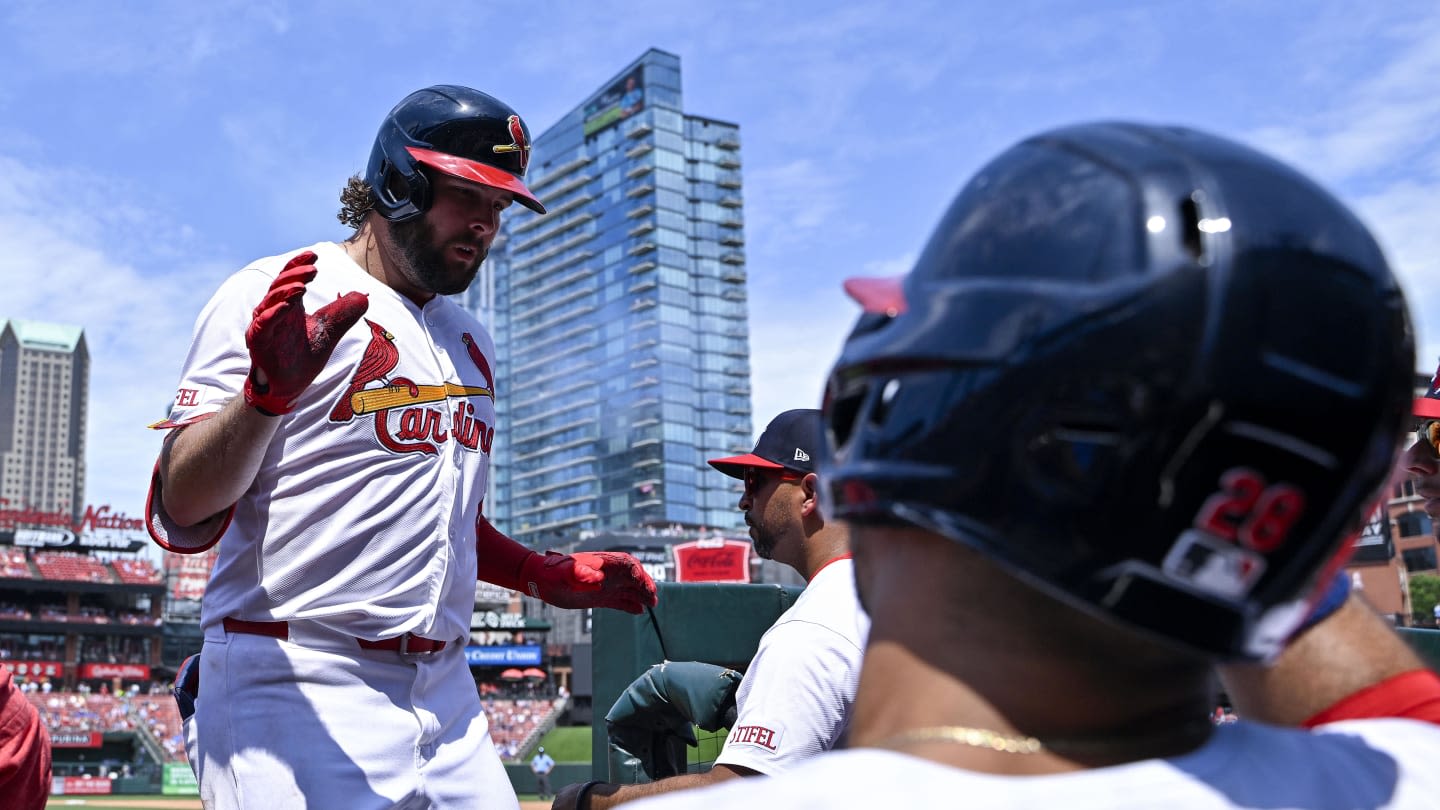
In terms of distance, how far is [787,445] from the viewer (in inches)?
162

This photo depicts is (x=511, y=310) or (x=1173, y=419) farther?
(x=511, y=310)

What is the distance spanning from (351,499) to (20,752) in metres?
1.50

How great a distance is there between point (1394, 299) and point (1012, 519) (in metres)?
0.37

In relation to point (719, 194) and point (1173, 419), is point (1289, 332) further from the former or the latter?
point (719, 194)

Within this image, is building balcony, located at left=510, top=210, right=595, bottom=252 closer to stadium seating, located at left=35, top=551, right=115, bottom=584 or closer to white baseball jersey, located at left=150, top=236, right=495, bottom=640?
stadium seating, located at left=35, top=551, right=115, bottom=584

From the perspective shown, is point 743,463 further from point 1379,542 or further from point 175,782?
point 1379,542

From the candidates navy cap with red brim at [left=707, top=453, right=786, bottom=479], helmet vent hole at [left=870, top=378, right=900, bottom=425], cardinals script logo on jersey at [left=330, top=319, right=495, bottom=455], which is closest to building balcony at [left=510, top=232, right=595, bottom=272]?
navy cap with red brim at [left=707, top=453, right=786, bottom=479]

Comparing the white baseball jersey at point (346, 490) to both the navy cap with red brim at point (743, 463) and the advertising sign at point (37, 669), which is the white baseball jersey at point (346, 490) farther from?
the advertising sign at point (37, 669)

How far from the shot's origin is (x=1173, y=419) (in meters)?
0.87

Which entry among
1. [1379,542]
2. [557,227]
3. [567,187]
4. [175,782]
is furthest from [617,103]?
[175,782]

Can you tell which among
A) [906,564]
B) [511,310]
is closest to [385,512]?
[906,564]

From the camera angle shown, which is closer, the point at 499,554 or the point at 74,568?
the point at 499,554

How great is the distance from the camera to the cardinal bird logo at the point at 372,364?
265cm

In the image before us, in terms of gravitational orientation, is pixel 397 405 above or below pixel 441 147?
below
